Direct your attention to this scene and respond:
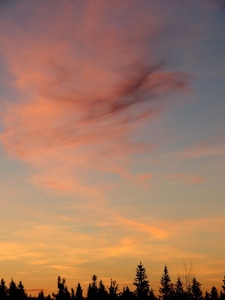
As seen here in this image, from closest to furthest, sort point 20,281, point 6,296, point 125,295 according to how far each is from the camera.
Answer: point 125,295 < point 6,296 < point 20,281

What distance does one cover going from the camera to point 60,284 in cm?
19625

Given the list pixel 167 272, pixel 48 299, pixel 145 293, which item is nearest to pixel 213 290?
pixel 167 272

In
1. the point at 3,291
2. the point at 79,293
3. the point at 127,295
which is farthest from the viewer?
the point at 79,293

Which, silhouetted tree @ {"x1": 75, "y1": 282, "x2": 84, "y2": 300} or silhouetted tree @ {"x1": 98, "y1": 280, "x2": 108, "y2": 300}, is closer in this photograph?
silhouetted tree @ {"x1": 98, "y1": 280, "x2": 108, "y2": 300}

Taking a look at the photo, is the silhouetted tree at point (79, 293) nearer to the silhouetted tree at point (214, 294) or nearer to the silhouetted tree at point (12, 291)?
the silhouetted tree at point (12, 291)

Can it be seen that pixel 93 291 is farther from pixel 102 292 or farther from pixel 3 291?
pixel 3 291

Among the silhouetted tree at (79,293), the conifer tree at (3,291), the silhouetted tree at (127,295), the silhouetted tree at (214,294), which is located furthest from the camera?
the silhouetted tree at (79,293)

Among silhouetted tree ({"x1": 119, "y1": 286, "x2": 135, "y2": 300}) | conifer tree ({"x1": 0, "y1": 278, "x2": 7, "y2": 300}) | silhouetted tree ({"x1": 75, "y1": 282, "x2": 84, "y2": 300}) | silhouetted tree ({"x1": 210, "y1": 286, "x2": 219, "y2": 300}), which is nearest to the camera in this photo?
silhouetted tree ({"x1": 119, "y1": 286, "x2": 135, "y2": 300})

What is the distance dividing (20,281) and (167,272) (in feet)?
189

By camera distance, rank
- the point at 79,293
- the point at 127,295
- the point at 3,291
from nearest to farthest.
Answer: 1. the point at 127,295
2. the point at 3,291
3. the point at 79,293

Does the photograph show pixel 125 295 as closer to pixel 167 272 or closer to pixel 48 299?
pixel 167 272

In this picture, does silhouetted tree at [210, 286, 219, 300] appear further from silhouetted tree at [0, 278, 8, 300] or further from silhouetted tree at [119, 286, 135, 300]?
silhouetted tree at [0, 278, 8, 300]

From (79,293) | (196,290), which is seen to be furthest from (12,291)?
(196,290)

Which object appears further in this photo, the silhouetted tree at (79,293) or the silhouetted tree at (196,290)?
the silhouetted tree at (79,293)
